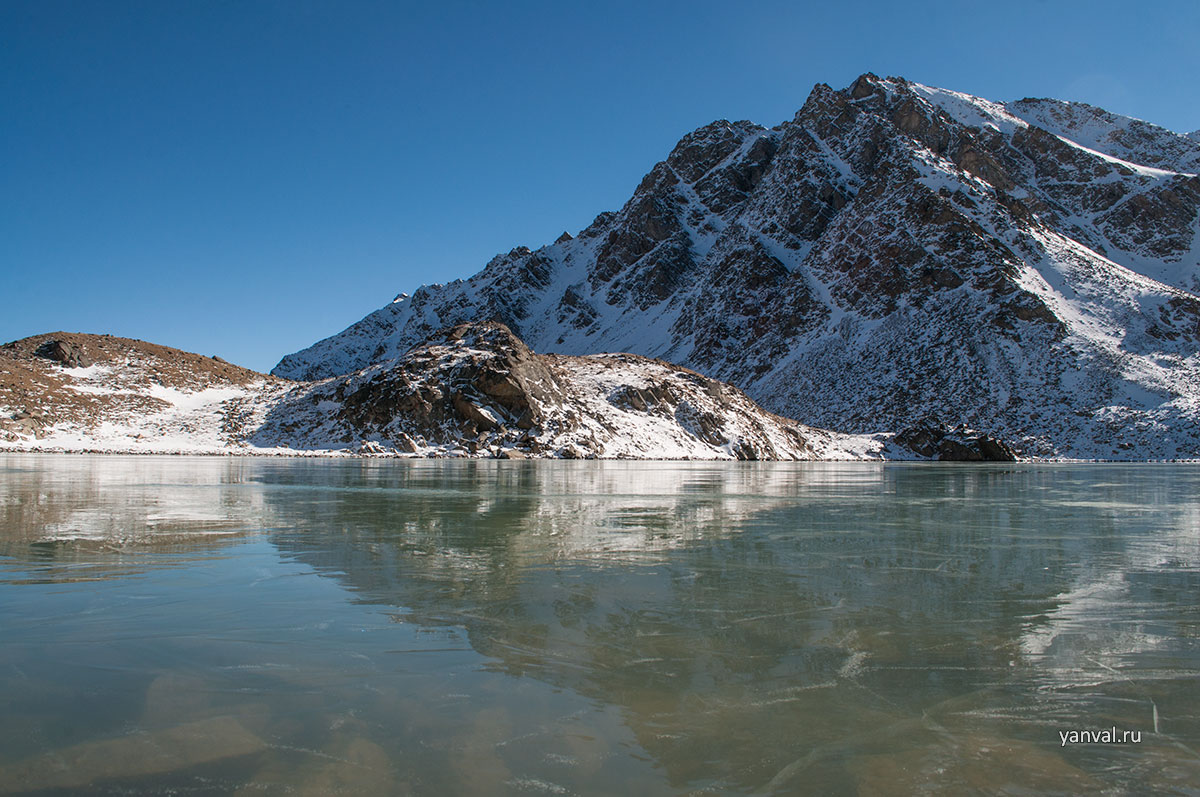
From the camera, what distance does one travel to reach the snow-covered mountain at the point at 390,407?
5694 centimetres

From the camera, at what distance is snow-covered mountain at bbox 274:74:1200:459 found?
9650 cm

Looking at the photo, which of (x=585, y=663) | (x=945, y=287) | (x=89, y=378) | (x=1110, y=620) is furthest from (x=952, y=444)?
(x=89, y=378)

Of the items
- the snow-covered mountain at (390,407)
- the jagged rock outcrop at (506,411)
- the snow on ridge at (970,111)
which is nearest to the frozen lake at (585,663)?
the jagged rock outcrop at (506,411)

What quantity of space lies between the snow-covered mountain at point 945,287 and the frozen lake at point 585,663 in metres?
95.0

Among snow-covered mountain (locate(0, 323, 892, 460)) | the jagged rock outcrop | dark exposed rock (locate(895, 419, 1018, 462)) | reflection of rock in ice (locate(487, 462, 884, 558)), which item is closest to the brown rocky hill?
snow-covered mountain (locate(0, 323, 892, 460))

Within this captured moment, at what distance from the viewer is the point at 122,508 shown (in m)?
16.0

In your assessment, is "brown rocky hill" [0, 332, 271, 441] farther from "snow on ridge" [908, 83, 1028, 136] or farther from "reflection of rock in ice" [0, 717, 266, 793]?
"snow on ridge" [908, 83, 1028, 136]

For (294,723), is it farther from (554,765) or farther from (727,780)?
(727,780)

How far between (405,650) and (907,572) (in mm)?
7505

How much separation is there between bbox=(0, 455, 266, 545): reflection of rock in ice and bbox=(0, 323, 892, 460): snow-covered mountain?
32.0 meters

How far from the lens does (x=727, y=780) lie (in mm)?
3830

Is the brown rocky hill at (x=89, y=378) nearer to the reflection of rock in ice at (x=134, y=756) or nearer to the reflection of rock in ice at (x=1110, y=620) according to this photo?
the reflection of rock in ice at (x=134, y=756)

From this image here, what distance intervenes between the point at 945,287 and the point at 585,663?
126 meters

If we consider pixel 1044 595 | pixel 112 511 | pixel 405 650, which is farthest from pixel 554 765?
pixel 112 511
